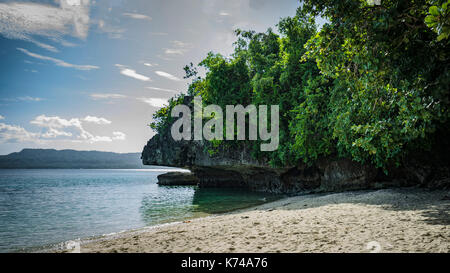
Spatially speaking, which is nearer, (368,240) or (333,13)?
(368,240)

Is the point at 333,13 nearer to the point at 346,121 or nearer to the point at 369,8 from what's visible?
the point at 369,8

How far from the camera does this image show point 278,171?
22.8 metres

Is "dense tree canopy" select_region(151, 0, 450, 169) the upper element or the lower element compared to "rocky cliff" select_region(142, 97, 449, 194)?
upper

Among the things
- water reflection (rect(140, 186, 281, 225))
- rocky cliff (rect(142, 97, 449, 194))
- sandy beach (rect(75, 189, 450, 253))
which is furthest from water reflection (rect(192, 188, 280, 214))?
sandy beach (rect(75, 189, 450, 253))

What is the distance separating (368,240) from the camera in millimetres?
4656

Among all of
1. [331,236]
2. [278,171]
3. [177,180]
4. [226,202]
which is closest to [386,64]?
[331,236]

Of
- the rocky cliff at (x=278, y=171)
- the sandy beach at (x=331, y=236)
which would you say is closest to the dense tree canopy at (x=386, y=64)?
the sandy beach at (x=331, y=236)

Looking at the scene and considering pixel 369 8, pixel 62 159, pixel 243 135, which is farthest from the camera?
pixel 62 159

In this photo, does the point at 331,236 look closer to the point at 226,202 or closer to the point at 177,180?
the point at 226,202

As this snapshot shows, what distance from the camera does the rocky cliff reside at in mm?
14750

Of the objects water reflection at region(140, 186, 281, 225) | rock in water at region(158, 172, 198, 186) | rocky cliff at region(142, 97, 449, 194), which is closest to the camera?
water reflection at region(140, 186, 281, 225)

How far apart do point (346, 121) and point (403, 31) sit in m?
4.42

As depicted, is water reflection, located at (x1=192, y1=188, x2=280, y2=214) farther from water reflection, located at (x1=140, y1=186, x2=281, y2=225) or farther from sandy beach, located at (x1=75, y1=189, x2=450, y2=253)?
sandy beach, located at (x1=75, y1=189, x2=450, y2=253)
